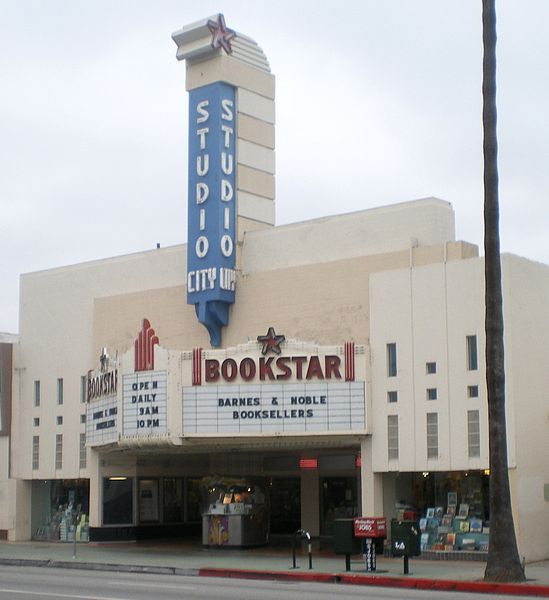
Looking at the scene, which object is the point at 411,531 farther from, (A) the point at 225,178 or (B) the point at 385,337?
(A) the point at 225,178

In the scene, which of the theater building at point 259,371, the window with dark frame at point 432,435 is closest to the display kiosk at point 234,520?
the theater building at point 259,371

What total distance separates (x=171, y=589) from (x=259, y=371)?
949 cm

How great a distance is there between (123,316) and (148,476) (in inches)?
217

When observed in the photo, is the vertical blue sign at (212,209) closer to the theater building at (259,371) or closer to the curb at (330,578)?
the theater building at (259,371)

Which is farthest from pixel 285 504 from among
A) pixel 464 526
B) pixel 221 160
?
pixel 221 160

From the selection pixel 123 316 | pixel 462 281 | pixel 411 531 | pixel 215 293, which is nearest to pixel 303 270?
pixel 215 293

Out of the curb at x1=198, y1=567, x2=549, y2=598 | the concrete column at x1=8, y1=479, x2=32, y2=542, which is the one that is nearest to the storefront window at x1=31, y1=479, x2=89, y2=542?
the concrete column at x1=8, y1=479, x2=32, y2=542

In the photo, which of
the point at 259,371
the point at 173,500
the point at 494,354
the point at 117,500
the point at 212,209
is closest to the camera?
the point at 494,354

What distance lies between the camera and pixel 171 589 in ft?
70.4

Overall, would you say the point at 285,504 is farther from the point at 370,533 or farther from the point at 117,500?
the point at 370,533

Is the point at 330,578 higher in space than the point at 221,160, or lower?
lower

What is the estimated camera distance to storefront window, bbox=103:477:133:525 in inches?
1431

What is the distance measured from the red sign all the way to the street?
5.00 feet

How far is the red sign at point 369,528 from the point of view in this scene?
2406cm
